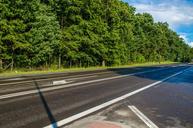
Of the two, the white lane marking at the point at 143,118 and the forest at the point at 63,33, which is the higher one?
the forest at the point at 63,33

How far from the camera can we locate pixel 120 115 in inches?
360

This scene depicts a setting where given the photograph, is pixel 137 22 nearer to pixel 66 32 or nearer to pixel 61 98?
pixel 66 32

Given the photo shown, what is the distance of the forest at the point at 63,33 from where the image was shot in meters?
31.8

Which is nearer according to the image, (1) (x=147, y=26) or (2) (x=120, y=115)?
(2) (x=120, y=115)

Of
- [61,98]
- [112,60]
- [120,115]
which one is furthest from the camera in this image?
[112,60]

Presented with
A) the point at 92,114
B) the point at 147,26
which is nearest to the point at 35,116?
the point at 92,114

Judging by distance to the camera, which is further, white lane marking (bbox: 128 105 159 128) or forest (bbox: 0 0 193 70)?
forest (bbox: 0 0 193 70)

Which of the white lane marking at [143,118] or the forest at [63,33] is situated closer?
the white lane marking at [143,118]

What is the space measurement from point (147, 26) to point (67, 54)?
57294 millimetres

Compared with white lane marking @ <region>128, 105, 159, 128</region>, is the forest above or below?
above

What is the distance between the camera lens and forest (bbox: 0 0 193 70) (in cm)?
3175

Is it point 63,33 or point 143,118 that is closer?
point 143,118

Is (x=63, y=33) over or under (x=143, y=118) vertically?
over

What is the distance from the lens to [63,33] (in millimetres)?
43000
